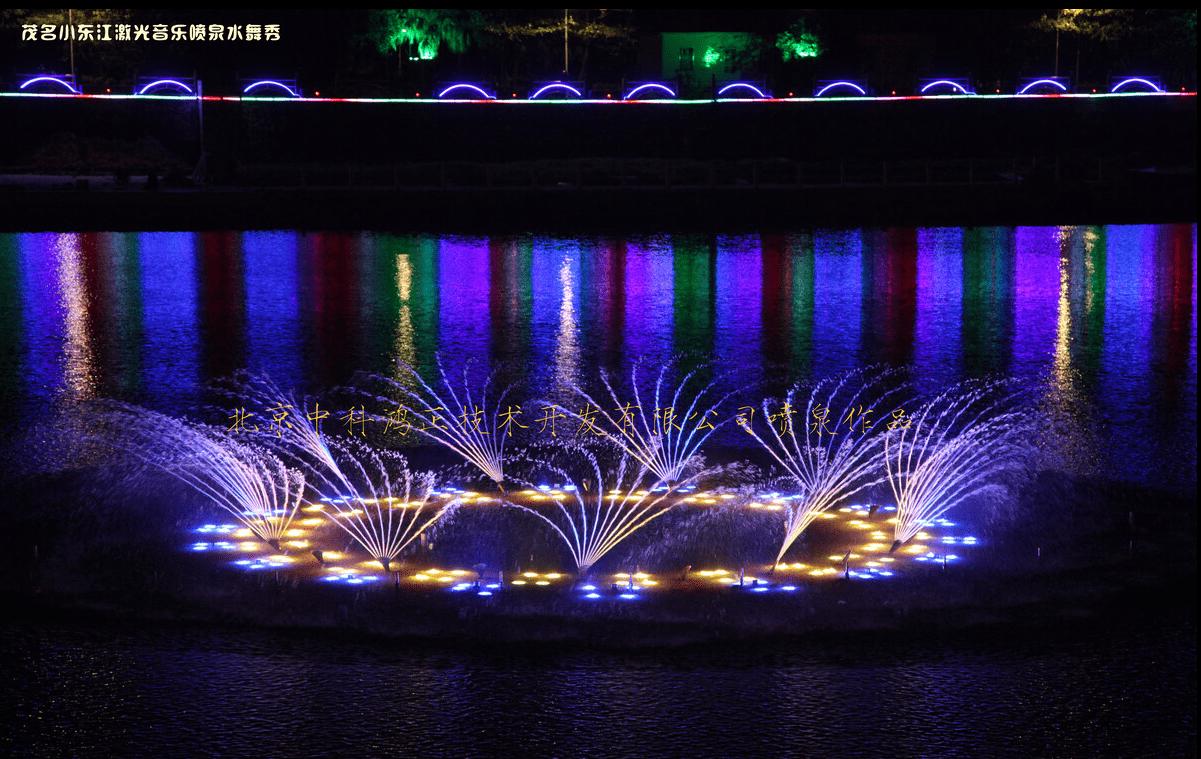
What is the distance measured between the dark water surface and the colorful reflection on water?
362cm

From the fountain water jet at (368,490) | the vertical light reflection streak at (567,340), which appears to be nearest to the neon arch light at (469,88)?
the vertical light reflection streak at (567,340)

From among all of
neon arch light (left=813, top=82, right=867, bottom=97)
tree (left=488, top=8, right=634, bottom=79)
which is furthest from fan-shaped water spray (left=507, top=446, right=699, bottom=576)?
tree (left=488, top=8, right=634, bottom=79)

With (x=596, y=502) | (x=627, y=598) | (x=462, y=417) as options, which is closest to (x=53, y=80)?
(x=462, y=417)

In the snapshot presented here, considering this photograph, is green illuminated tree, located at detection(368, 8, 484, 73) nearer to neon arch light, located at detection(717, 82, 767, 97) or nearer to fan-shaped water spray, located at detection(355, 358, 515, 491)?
neon arch light, located at detection(717, 82, 767, 97)

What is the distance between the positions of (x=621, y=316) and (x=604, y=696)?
36.6 feet

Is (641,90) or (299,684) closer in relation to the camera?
(299,684)

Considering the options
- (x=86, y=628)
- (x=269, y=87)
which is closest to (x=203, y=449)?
(x=86, y=628)

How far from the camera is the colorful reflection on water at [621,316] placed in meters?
12.1

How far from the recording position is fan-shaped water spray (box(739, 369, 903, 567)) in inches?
343

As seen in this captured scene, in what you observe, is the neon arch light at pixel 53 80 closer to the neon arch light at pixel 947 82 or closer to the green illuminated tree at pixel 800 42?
the green illuminated tree at pixel 800 42

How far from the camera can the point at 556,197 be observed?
3328 centimetres

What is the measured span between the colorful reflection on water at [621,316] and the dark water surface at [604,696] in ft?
11.9

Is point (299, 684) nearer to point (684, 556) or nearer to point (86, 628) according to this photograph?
point (86, 628)

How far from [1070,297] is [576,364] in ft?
26.8
